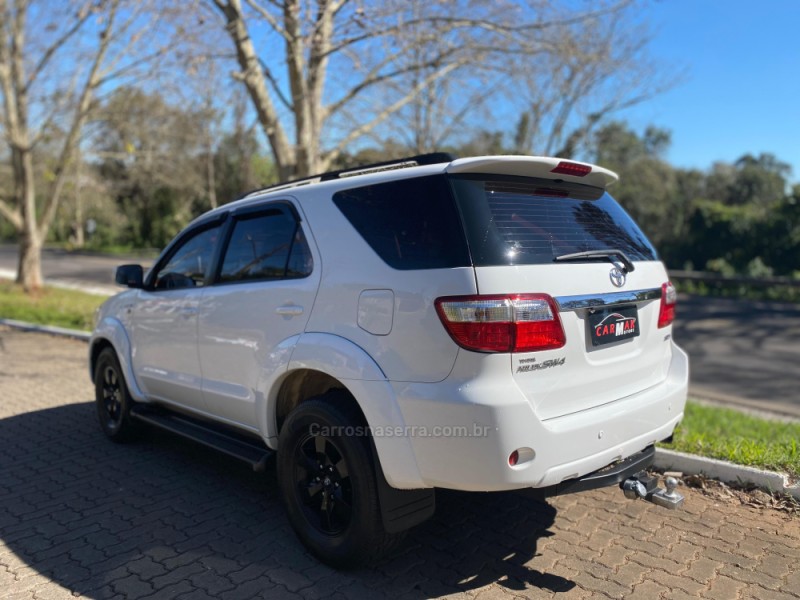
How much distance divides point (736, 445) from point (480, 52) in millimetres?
6677

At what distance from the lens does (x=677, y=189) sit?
3153cm

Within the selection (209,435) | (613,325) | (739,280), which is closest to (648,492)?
(613,325)

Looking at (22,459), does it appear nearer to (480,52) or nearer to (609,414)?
(609,414)

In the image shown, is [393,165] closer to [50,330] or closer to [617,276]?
[617,276]

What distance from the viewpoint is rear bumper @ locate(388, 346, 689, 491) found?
2594 millimetres

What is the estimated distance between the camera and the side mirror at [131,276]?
15.6 ft

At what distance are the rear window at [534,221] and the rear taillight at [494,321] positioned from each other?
18 centimetres

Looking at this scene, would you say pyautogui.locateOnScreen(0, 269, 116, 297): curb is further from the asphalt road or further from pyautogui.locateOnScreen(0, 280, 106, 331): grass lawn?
pyautogui.locateOnScreen(0, 280, 106, 331): grass lawn

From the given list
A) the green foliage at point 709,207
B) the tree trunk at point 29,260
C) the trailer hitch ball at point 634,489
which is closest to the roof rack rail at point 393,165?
the trailer hitch ball at point 634,489

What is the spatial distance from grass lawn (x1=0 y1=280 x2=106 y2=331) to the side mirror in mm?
6144

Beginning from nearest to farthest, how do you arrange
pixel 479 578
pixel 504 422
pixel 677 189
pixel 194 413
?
1. pixel 504 422
2. pixel 479 578
3. pixel 194 413
4. pixel 677 189

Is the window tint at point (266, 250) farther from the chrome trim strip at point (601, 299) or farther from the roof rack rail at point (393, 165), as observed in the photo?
the chrome trim strip at point (601, 299)

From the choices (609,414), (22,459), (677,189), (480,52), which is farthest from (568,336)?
(677,189)

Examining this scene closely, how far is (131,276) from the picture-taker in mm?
4766
